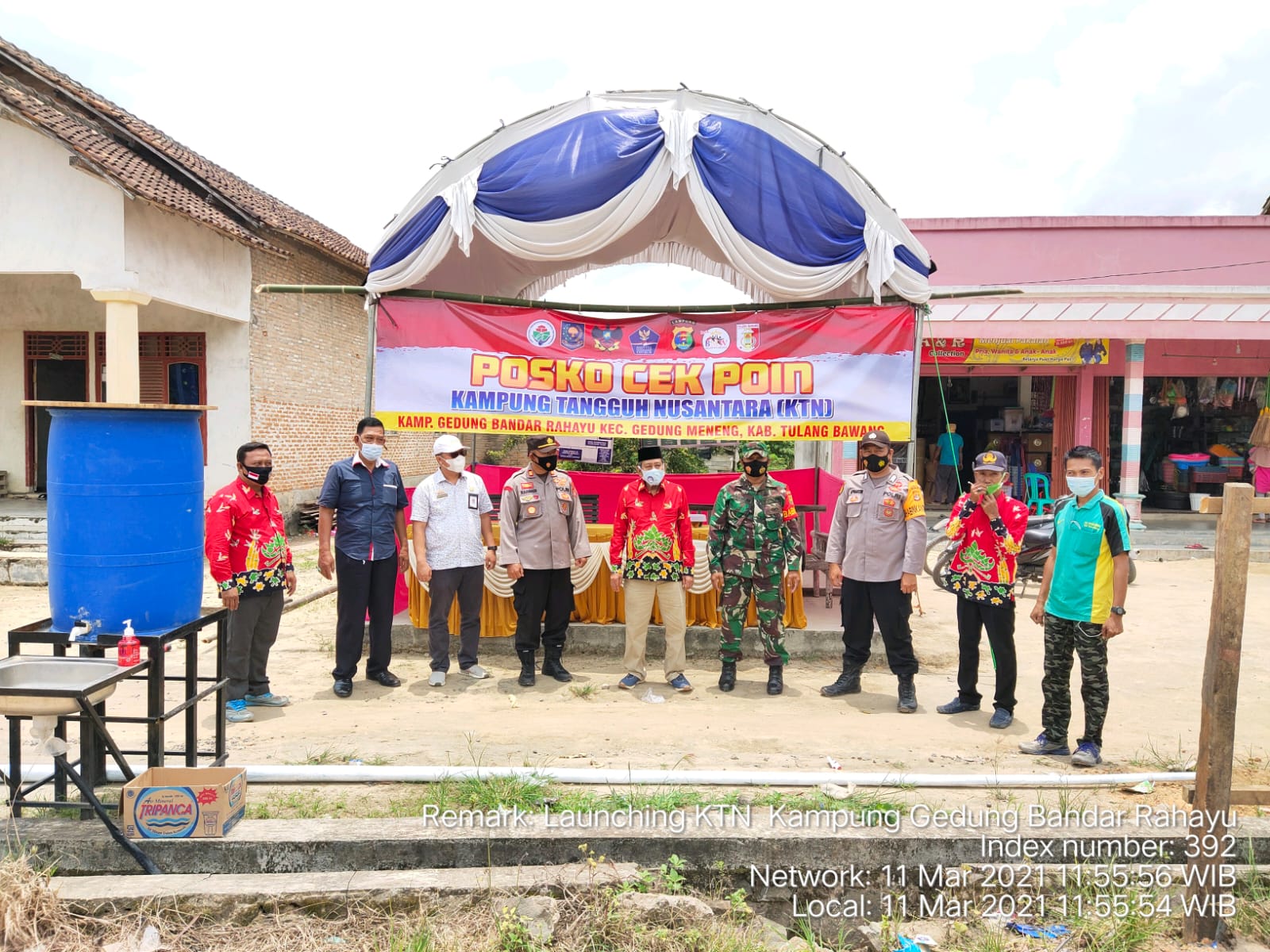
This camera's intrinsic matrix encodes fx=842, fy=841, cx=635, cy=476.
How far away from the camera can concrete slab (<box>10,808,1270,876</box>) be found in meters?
3.25

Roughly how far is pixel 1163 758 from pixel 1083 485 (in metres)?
1.46

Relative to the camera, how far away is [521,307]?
6719mm

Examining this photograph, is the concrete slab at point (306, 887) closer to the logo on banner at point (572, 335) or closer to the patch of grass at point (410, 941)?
the patch of grass at point (410, 941)

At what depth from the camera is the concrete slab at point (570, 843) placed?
3254mm

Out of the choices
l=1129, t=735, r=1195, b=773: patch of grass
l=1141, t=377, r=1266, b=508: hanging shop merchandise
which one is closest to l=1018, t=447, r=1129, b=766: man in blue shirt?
l=1129, t=735, r=1195, b=773: patch of grass

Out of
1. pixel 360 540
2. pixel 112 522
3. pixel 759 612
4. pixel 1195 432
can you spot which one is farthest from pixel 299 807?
pixel 1195 432

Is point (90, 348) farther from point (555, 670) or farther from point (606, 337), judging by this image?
point (555, 670)

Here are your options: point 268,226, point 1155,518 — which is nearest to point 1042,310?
point 1155,518

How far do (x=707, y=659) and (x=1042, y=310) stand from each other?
9.83 meters

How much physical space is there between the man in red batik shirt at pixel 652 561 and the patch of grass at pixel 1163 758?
255 centimetres

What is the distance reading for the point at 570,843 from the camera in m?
3.31

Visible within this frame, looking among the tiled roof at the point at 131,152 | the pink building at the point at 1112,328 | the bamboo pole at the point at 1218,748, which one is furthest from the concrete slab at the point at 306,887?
the pink building at the point at 1112,328

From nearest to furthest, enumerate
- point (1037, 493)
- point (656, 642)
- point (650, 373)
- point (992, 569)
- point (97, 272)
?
point (992, 569) → point (656, 642) → point (650, 373) → point (97, 272) → point (1037, 493)

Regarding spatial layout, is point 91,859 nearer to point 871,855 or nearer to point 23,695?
point 23,695
